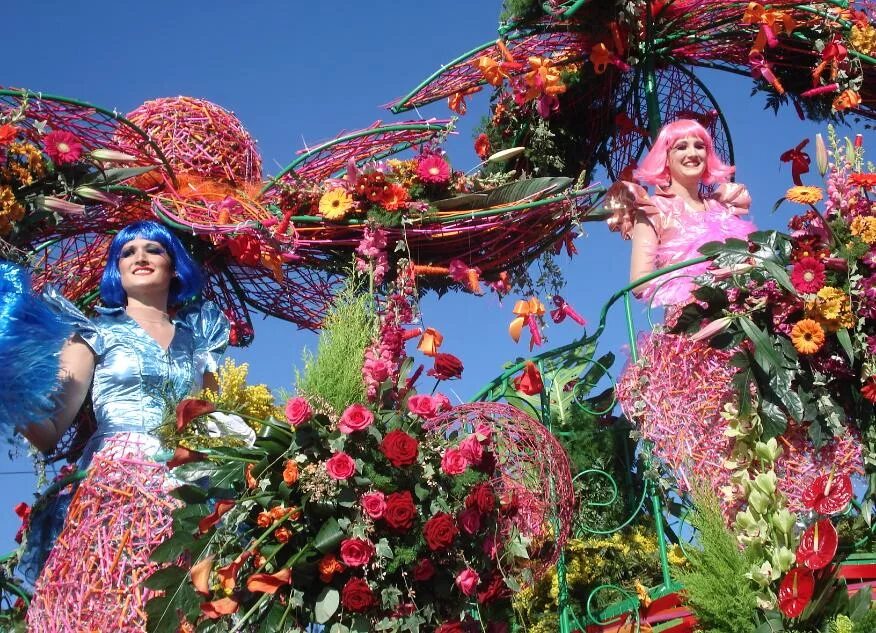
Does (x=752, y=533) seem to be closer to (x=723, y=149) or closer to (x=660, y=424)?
(x=660, y=424)

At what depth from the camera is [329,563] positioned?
154 inches

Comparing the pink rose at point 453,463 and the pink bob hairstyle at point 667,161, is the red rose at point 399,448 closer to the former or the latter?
the pink rose at point 453,463

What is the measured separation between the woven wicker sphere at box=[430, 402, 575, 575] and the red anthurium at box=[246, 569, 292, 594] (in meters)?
0.86

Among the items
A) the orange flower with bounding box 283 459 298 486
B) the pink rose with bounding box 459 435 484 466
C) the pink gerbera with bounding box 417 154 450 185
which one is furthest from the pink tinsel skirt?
the pink gerbera with bounding box 417 154 450 185

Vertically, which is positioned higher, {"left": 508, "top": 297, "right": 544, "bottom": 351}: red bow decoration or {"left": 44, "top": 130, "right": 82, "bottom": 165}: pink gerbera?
{"left": 44, "top": 130, "right": 82, "bottom": 165}: pink gerbera

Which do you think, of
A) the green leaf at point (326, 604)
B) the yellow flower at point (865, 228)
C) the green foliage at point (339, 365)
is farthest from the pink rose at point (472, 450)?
the yellow flower at point (865, 228)

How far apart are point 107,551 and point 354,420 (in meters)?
1.08

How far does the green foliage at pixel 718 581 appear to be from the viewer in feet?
13.2

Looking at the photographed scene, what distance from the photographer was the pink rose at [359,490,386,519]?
3.94 metres

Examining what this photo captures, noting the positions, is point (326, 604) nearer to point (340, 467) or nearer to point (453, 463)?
point (340, 467)

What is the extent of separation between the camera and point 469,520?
4074mm

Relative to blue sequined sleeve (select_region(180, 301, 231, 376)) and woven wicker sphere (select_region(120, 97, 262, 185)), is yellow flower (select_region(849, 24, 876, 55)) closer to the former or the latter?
woven wicker sphere (select_region(120, 97, 262, 185))

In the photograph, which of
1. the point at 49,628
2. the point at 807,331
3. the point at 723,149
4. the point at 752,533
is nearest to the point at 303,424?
the point at 49,628

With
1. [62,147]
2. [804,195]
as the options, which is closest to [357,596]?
[804,195]
